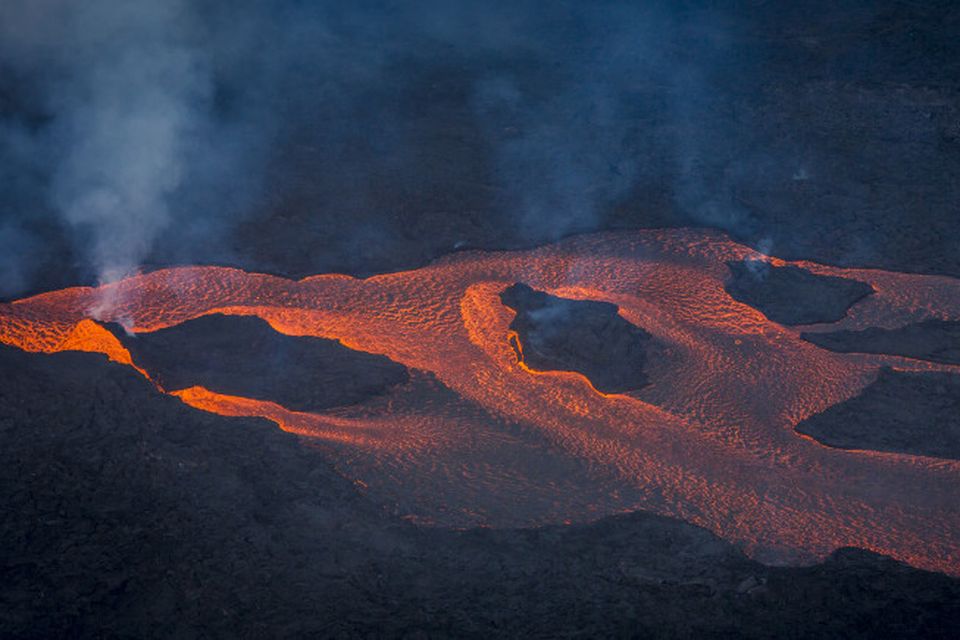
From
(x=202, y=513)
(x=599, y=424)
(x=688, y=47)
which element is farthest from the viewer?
(x=688, y=47)

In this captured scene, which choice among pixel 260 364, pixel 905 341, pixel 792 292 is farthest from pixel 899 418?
pixel 260 364

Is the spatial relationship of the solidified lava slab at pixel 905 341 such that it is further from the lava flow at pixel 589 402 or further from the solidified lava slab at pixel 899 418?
the solidified lava slab at pixel 899 418

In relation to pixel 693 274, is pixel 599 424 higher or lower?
lower

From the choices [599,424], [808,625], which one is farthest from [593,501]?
[808,625]

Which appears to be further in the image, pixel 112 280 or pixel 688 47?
pixel 688 47

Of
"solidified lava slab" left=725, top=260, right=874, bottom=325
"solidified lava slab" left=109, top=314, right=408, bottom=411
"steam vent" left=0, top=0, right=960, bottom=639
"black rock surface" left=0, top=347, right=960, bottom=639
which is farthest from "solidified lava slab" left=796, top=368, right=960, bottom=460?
"solidified lava slab" left=109, top=314, right=408, bottom=411

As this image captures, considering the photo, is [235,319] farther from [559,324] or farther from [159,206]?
[559,324]
